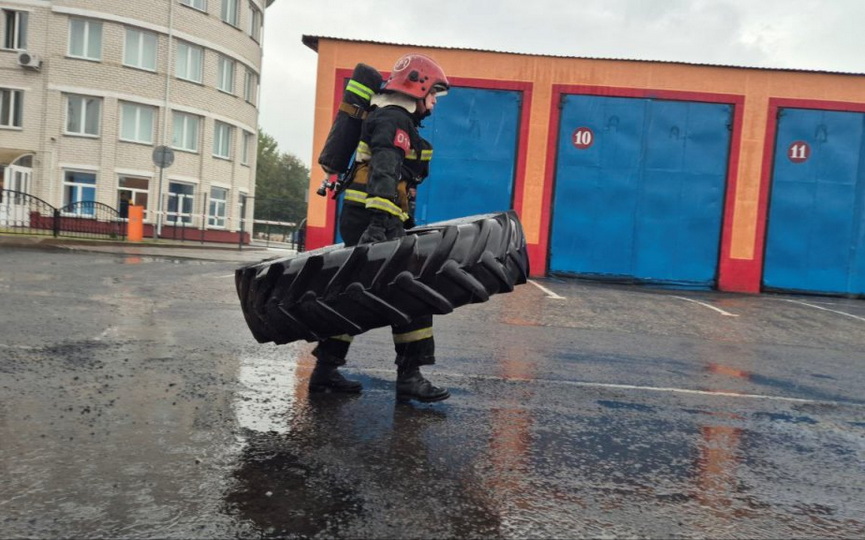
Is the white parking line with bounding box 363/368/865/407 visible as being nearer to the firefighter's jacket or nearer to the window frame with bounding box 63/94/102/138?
the firefighter's jacket

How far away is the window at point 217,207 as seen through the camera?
99.8ft

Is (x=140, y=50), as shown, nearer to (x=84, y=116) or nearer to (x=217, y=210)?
(x=84, y=116)

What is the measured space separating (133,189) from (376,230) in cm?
2759

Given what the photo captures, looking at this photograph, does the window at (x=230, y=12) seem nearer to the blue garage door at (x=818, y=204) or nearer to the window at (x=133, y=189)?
the window at (x=133, y=189)

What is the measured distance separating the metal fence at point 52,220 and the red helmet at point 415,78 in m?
16.8

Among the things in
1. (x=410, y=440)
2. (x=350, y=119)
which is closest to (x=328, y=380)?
(x=410, y=440)

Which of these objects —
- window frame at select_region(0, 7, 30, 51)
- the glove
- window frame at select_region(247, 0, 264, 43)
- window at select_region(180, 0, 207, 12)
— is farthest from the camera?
window frame at select_region(247, 0, 264, 43)

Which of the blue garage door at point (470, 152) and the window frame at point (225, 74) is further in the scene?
the window frame at point (225, 74)

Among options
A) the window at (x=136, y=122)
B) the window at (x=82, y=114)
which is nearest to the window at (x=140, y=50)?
the window at (x=136, y=122)

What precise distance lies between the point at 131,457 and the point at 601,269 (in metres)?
13.5

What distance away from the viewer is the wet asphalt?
208cm

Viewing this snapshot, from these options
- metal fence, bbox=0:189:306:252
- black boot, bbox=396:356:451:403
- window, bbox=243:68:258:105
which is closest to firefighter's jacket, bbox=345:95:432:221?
black boot, bbox=396:356:451:403

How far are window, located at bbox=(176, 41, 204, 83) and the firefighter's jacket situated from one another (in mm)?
28510

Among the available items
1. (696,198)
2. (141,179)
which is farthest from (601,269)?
(141,179)
